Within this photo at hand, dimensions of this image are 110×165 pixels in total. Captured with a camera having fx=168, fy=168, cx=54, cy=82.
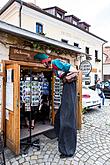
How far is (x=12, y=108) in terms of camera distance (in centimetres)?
420

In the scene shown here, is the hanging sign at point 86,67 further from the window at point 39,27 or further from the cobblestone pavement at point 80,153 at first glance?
the window at point 39,27

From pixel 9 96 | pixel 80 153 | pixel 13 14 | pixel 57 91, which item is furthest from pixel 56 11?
pixel 80 153

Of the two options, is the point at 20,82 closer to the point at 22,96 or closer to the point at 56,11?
the point at 22,96

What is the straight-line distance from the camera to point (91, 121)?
7.23 m

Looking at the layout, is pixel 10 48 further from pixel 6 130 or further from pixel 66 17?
pixel 66 17

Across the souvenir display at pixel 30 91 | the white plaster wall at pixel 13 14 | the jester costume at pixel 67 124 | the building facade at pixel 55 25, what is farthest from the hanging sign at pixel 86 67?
the white plaster wall at pixel 13 14

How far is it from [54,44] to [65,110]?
277 cm

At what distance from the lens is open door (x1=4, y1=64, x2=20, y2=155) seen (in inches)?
160

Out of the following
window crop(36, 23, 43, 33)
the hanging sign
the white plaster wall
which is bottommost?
the hanging sign

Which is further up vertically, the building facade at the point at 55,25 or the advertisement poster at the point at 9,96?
the building facade at the point at 55,25

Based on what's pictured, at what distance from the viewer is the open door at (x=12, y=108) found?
407cm

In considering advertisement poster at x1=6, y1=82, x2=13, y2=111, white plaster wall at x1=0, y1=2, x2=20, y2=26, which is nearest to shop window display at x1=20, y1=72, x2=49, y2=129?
advertisement poster at x1=6, y1=82, x2=13, y2=111

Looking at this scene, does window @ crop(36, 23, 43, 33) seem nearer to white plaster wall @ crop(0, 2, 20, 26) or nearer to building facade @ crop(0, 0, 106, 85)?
building facade @ crop(0, 0, 106, 85)

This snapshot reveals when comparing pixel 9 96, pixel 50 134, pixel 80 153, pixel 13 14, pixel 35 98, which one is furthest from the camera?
pixel 13 14
